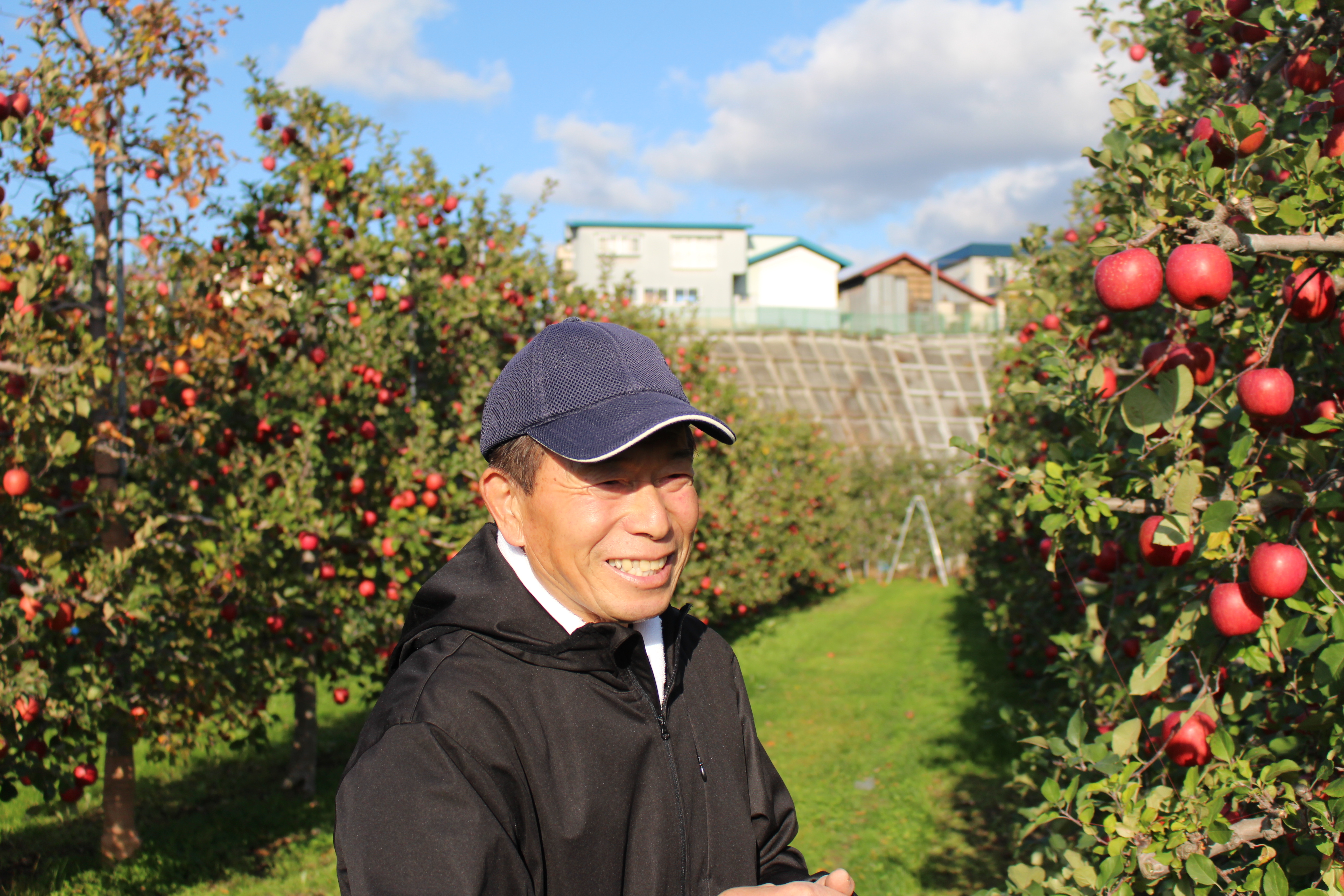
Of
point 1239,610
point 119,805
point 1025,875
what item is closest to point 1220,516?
point 1239,610

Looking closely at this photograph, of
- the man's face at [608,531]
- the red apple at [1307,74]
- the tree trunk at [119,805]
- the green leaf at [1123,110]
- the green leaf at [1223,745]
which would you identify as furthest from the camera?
the tree trunk at [119,805]

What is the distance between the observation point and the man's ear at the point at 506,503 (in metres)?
1.67

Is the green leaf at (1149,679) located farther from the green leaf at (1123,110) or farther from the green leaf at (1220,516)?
the green leaf at (1123,110)

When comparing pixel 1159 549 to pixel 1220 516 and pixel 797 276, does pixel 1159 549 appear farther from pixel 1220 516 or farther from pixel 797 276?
pixel 797 276

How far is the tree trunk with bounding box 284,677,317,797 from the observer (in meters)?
6.41

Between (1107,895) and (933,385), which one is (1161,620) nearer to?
(1107,895)

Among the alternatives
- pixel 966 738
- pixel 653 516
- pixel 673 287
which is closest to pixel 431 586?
pixel 653 516

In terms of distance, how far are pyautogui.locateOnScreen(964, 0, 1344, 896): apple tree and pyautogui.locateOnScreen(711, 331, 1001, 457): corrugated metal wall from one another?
1890cm

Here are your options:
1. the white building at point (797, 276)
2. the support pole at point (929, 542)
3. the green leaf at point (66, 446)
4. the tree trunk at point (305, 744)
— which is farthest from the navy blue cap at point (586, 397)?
the white building at point (797, 276)

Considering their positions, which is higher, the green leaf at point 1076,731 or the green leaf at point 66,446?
the green leaf at point 66,446

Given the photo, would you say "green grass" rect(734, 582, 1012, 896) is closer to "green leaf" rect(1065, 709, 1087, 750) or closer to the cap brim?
"green leaf" rect(1065, 709, 1087, 750)

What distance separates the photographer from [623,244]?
41.7 metres

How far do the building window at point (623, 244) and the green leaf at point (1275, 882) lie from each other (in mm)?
40621

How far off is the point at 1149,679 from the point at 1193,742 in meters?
0.18
